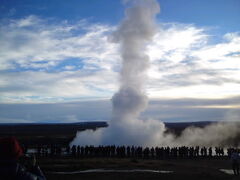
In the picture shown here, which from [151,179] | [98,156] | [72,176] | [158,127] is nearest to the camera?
[151,179]

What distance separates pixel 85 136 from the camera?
159 ft

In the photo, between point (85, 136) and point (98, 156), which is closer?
point (98, 156)

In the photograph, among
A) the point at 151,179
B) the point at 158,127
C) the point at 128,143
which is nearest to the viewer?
the point at 151,179

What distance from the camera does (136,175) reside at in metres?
19.9

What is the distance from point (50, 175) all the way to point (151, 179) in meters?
6.89

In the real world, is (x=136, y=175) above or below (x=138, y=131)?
below

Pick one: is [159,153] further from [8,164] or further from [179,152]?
[8,164]

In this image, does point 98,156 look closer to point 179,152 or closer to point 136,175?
point 179,152

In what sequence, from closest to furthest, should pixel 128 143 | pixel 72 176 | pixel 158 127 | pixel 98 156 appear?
pixel 72 176, pixel 98 156, pixel 128 143, pixel 158 127

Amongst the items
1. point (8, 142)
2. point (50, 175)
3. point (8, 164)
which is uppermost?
point (8, 142)

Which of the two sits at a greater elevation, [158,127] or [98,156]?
[158,127]

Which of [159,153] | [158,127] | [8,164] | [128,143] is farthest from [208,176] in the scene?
[158,127]

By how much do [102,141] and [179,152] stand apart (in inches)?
548

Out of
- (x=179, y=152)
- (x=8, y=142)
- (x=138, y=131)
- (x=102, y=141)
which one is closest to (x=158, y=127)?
(x=138, y=131)
